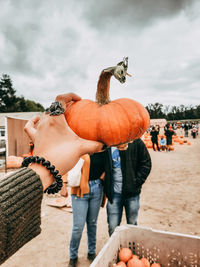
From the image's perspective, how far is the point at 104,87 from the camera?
61.1 inches

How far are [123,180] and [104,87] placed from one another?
64.8 inches

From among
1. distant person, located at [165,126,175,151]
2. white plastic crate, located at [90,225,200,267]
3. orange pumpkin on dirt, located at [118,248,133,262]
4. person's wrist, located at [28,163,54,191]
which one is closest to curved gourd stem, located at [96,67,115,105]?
person's wrist, located at [28,163,54,191]

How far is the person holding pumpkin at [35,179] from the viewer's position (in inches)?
36.7

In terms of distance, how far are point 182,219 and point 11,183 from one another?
4153 mm

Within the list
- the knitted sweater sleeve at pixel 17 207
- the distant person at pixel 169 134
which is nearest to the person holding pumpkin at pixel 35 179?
the knitted sweater sleeve at pixel 17 207

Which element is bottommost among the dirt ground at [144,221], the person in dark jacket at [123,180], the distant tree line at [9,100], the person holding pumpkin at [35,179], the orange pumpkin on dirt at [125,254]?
the dirt ground at [144,221]

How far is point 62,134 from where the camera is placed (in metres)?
1.20

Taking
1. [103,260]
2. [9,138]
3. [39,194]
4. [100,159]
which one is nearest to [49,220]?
[100,159]

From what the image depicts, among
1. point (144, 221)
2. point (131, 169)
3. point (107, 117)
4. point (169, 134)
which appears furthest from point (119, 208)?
point (169, 134)

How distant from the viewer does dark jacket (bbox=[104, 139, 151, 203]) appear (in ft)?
8.95

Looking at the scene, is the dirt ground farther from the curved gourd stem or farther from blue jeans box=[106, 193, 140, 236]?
the curved gourd stem

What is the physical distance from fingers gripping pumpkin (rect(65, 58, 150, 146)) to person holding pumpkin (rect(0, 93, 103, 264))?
0.58ft

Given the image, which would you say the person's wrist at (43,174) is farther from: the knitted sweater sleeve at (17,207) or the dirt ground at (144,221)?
the dirt ground at (144,221)

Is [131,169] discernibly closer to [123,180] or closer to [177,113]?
[123,180]
